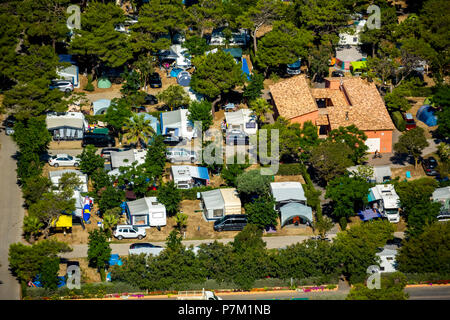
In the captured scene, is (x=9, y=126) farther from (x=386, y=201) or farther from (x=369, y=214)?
(x=386, y=201)

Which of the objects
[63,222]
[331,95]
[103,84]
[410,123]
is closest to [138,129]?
→ [103,84]

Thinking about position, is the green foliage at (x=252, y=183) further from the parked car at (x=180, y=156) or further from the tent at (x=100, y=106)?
the tent at (x=100, y=106)

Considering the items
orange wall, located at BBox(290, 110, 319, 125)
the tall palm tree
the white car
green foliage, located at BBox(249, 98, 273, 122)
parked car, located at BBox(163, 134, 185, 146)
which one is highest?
green foliage, located at BBox(249, 98, 273, 122)

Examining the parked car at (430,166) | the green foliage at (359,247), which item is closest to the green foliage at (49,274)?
the green foliage at (359,247)

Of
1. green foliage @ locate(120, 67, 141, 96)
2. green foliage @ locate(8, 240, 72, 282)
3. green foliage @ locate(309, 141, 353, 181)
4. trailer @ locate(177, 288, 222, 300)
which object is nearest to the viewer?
trailer @ locate(177, 288, 222, 300)

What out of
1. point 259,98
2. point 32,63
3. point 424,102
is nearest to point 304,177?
point 259,98

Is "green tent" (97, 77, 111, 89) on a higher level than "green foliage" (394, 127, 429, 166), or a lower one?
higher

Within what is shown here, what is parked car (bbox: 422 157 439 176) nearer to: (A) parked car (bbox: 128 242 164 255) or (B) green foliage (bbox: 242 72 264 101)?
(B) green foliage (bbox: 242 72 264 101)

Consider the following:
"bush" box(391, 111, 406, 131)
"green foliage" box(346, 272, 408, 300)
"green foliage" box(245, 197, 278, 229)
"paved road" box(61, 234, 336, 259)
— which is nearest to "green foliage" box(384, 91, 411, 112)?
"bush" box(391, 111, 406, 131)
